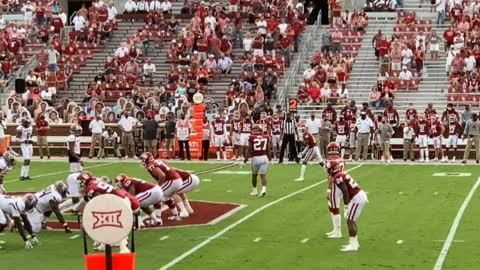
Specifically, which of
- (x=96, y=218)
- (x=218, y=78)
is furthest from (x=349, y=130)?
(x=96, y=218)

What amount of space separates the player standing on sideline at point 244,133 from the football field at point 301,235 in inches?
258

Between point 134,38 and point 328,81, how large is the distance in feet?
29.8

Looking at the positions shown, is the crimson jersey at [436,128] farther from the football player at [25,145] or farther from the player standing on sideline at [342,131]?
the football player at [25,145]

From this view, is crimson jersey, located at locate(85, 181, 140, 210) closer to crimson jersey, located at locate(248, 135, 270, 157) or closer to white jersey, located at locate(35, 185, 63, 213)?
white jersey, located at locate(35, 185, 63, 213)

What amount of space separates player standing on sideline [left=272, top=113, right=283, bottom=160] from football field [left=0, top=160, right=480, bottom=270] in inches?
297

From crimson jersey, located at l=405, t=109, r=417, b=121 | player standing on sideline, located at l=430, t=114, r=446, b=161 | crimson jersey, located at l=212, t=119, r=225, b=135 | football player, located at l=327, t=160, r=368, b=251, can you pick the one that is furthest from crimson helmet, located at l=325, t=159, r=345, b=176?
crimson jersey, located at l=212, t=119, r=225, b=135

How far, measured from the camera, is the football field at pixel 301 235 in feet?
58.6

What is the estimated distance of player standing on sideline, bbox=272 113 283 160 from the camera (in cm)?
3831

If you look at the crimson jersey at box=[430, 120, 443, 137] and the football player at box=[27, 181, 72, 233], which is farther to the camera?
the crimson jersey at box=[430, 120, 443, 137]

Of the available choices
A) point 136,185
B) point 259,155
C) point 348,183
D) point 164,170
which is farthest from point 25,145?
point 348,183

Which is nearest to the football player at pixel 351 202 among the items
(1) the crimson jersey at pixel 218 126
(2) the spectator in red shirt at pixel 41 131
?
(1) the crimson jersey at pixel 218 126

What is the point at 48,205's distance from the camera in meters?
20.8

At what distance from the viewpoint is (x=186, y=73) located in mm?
44531

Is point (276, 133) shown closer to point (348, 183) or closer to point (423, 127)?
point (423, 127)
